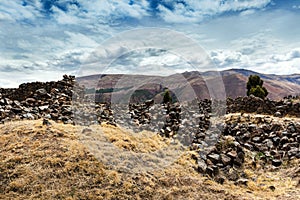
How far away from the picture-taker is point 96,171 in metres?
7.61

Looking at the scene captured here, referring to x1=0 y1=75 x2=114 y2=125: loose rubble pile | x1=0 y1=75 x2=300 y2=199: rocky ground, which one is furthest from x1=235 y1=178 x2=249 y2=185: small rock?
x1=0 y1=75 x2=114 y2=125: loose rubble pile

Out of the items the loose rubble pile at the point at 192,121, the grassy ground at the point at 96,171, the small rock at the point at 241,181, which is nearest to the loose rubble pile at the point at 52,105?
the loose rubble pile at the point at 192,121

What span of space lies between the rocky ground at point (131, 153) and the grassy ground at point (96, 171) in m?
0.02

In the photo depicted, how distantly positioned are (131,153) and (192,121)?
685 cm

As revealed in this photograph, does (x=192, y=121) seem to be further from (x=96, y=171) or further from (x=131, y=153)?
(x=96, y=171)

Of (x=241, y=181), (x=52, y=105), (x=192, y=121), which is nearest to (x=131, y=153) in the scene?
(x=241, y=181)

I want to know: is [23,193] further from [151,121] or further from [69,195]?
[151,121]

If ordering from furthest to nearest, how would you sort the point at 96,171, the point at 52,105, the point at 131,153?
the point at 52,105 → the point at 131,153 → the point at 96,171

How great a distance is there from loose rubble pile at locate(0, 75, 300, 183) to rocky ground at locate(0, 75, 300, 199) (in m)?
0.05

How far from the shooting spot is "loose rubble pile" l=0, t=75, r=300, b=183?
1107 cm

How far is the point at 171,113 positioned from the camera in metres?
15.8

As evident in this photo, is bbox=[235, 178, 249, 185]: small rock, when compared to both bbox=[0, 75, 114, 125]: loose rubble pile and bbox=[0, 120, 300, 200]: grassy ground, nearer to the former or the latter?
bbox=[0, 120, 300, 200]: grassy ground

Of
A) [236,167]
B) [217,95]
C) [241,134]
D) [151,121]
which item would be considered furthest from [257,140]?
[217,95]

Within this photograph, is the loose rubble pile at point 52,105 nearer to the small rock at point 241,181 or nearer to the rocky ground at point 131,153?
the rocky ground at point 131,153
